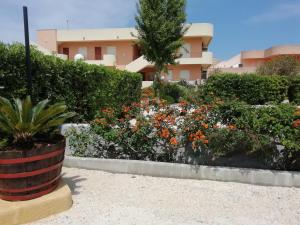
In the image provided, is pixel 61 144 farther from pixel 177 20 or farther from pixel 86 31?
pixel 86 31

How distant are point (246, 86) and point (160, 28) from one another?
6398mm

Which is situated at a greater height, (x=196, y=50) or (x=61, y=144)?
(x=196, y=50)

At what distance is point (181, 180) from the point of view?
4727 mm

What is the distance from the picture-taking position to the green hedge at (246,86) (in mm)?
15914

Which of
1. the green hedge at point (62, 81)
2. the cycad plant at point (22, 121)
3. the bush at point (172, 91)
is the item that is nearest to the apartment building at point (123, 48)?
the bush at point (172, 91)

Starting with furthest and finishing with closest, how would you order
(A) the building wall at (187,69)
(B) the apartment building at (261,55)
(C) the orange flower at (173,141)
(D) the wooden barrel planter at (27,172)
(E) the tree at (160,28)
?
(B) the apartment building at (261,55)
(A) the building wall at (187,69)
(E) the tree at (160,28)
(C) the orange flower at (173,141)
(D) the wooden barrel planter at (27,172)

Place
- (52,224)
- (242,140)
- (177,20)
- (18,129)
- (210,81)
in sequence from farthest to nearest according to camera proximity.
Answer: (177,20)
(210,81)
(242,140)
(18,129)
(52,224)

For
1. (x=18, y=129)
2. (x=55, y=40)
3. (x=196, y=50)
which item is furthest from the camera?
(x=55, y=40)

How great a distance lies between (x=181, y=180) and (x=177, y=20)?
50.6ft

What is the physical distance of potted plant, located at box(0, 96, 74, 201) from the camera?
3289 millimetres

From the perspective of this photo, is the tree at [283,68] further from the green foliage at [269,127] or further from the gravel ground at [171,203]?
the gravel ground at [171,203]

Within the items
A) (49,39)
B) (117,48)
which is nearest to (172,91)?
(117,48)

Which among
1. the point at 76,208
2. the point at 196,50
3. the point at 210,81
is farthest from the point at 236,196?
the point at 196,50

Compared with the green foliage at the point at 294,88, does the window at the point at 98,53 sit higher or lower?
higher
